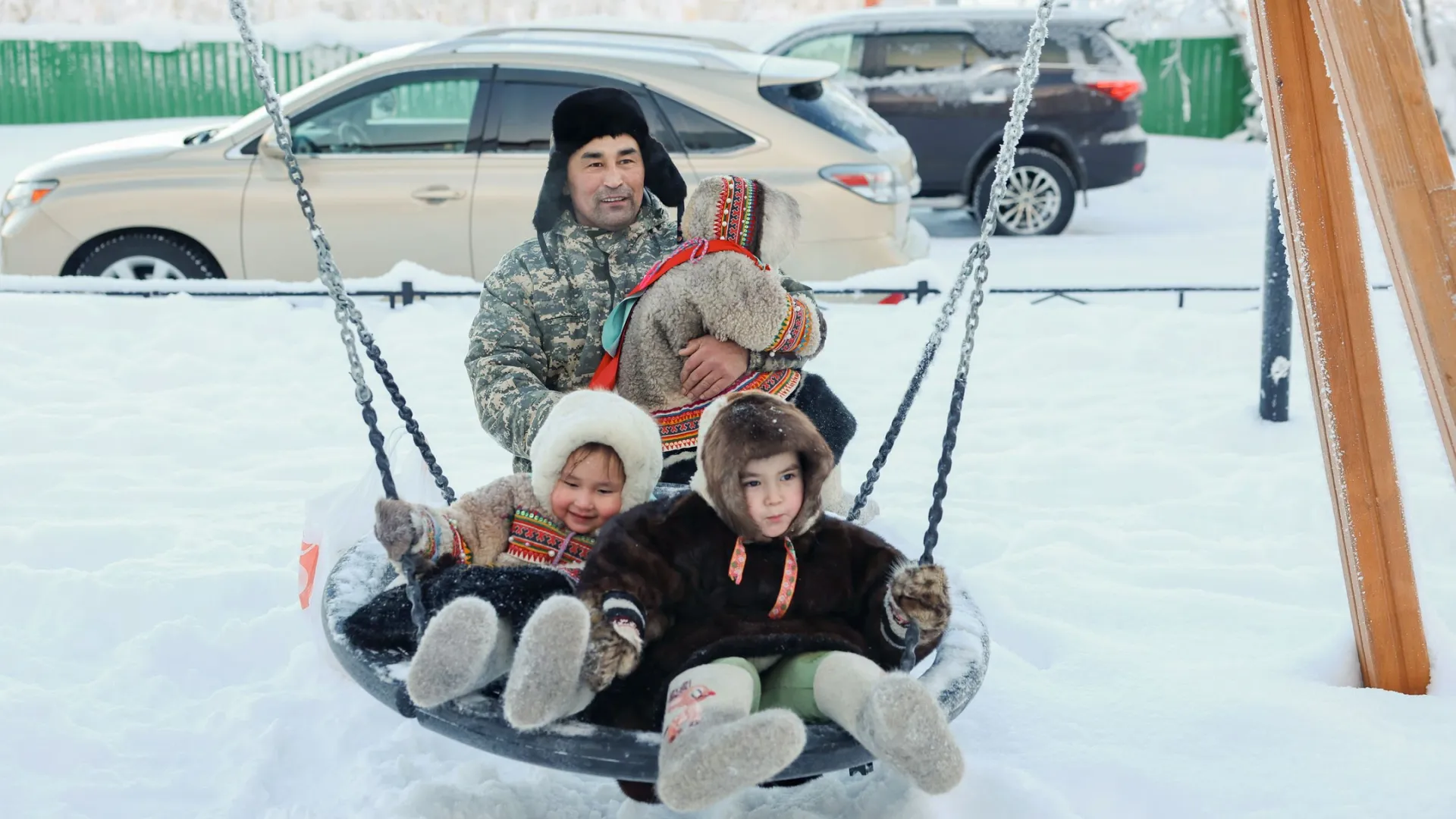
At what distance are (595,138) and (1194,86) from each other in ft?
59.2

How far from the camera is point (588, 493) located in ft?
8.12

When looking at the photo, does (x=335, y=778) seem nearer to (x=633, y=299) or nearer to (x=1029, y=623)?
(x=633, y=299)

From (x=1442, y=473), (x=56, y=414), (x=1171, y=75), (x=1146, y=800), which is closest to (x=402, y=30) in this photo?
(x=1171, y=75)

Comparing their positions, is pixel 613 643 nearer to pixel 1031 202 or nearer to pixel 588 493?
pixel 588 493

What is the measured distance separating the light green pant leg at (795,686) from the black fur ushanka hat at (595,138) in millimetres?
1174

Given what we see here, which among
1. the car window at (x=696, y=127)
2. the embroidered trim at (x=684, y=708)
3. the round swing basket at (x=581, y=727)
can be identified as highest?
the car window at (x=696, y=127)

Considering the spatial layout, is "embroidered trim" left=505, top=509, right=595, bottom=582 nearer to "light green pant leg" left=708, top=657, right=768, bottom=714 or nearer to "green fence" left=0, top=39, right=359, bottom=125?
"light green pant leg" left=708, top=657, right=768, bottom=714

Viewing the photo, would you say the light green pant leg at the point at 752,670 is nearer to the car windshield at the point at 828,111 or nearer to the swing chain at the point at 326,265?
the swing chain at the point at 326,265

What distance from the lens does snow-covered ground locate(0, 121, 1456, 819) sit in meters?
2.49

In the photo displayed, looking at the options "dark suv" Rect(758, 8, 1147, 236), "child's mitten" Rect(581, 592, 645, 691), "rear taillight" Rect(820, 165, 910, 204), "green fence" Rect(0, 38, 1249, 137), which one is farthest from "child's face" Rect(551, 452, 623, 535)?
"green fence" Rect(0, 38, 1249, 137)

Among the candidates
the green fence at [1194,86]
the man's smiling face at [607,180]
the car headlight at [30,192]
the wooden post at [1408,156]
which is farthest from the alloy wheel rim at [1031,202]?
the green fence at [1194,86]

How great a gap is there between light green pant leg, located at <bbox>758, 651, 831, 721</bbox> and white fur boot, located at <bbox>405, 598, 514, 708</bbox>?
44cm

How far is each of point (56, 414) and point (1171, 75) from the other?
17275 millimetres

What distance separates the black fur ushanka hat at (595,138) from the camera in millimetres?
2836
